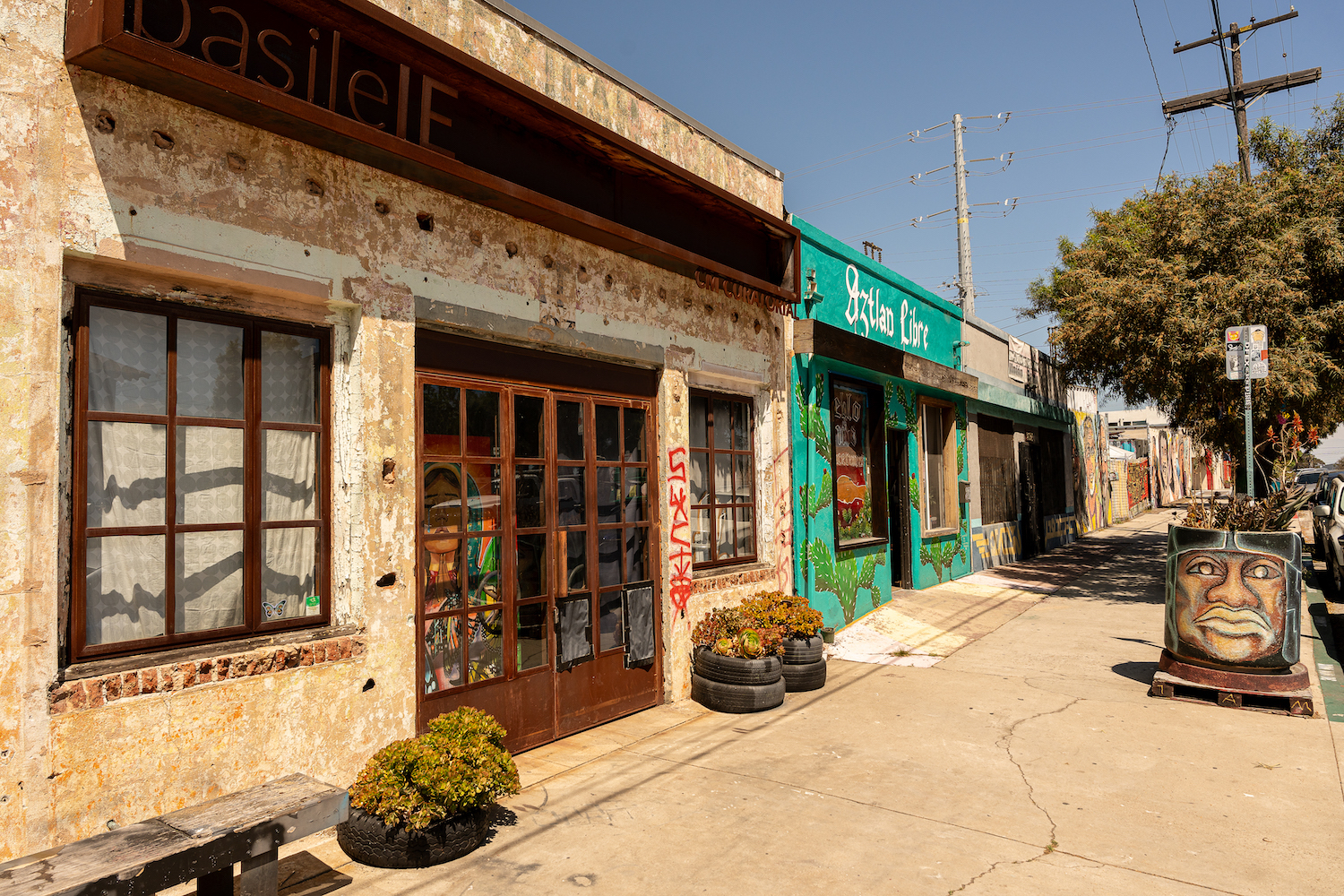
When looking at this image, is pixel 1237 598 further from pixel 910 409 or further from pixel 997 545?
pixel 997 545

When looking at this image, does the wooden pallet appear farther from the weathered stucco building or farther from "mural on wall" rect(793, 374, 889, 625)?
the weathered stucco building

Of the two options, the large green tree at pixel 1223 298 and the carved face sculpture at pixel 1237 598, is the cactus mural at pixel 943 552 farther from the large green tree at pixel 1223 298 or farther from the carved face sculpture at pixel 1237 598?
the carved face sculpture at pixel 1237 598

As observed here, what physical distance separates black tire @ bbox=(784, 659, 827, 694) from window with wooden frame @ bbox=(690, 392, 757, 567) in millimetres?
1240

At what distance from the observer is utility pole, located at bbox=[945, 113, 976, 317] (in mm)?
21406

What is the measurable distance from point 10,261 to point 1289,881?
6.28m

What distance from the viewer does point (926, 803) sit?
4.62 meters

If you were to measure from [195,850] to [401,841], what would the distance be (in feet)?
3.50

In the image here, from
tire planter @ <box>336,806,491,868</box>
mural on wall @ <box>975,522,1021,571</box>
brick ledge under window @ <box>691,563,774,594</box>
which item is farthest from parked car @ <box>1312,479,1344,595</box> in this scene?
tire planter @ <box>336,806,491,868</box>

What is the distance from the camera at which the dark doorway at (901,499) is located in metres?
11.9

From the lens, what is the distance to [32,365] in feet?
10.9

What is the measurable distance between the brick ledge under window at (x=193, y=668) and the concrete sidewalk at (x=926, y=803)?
1.00 meters

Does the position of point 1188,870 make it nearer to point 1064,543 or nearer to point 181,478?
point 181,478

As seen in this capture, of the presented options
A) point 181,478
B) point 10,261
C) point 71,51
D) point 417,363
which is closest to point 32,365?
point 10,261

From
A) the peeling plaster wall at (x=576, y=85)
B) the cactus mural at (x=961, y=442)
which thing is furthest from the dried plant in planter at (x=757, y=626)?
the cactus mural at (x=961, y=442)
